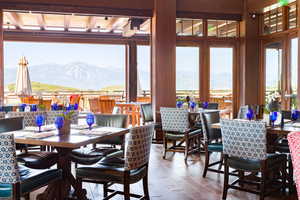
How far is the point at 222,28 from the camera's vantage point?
7.89m

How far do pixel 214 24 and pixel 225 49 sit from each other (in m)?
0.67

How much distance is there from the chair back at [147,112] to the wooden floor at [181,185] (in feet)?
5.10

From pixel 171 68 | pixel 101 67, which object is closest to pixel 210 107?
pixel 171 68

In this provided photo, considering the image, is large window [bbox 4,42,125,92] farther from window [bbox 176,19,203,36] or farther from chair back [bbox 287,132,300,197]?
chair back [bbox 287,132,300,197]

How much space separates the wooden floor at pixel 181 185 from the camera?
11.8 ft

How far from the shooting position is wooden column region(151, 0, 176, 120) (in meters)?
7.09

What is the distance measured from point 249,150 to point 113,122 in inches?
68.4

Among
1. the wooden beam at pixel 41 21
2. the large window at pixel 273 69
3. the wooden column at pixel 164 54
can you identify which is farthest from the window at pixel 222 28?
the wooden beam at pixel 41 21

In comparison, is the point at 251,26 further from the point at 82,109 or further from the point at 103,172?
the point at 82,109

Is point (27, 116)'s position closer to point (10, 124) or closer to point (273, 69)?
point (10, 124)

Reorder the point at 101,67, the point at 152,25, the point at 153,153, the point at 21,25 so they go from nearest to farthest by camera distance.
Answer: the point at 153,153 → the point at 152,25 → the point at 21,25 → the point at 101,67

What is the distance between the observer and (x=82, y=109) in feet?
42.2

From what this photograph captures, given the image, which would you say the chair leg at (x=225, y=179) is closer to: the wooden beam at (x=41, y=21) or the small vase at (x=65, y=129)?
the small vase at (x=65, y=129)

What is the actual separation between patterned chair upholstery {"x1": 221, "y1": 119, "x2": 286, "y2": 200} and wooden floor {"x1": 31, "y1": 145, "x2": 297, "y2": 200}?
244mm
